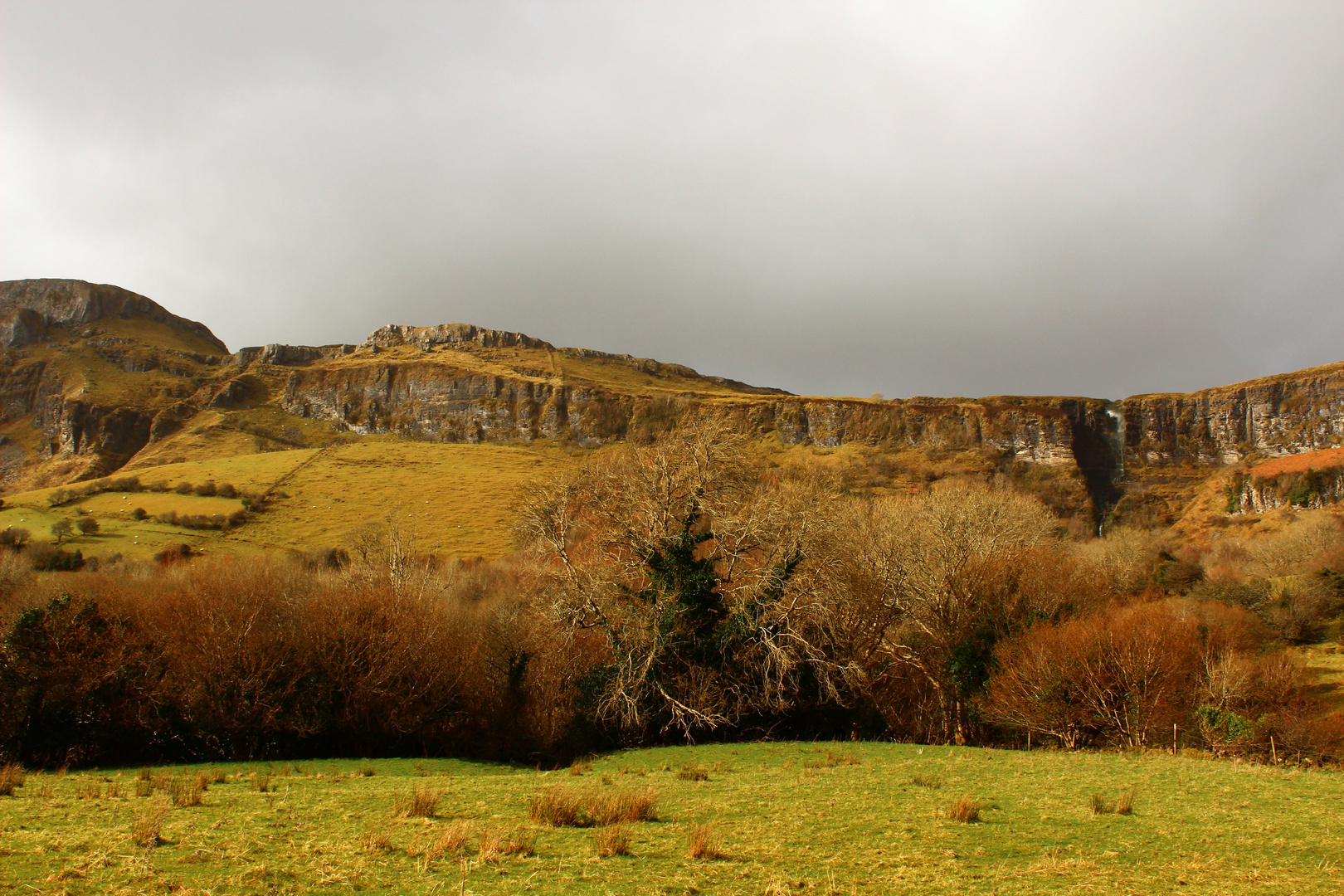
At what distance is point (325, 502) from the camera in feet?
313

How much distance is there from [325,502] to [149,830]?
308ft

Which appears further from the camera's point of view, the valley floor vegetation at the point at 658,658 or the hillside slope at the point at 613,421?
the hillside slope at the point at 613,421

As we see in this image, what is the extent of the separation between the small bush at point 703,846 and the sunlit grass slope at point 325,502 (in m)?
57.7

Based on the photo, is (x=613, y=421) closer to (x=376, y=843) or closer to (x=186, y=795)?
(x=186, y=795)

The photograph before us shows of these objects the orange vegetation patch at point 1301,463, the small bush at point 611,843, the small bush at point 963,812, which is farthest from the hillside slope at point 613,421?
the small bush at point 611,843

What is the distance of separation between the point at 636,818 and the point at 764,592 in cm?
1798

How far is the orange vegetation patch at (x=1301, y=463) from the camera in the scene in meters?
119

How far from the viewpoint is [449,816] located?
502 inches

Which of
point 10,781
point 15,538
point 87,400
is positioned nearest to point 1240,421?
point 10,781

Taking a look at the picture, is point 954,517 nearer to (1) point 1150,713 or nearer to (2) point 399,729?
(1) point 1150,713

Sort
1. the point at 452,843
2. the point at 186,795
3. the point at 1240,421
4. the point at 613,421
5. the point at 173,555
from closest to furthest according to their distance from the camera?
the point at 452,843 < the point at 186,795 < the point at 173,555 < the point at 1240,421 < the point at 613,421

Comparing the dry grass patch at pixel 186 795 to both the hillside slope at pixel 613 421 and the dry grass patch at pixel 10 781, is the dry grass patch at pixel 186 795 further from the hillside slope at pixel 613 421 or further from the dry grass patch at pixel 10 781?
the hillside slope at pixel 613 421

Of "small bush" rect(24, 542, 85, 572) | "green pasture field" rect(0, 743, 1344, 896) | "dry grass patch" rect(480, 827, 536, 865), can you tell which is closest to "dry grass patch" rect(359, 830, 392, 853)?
"green pasture field" rect(0, 743, 1344, 896)

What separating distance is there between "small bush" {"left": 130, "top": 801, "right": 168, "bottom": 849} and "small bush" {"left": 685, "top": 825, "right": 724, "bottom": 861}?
7070mm
